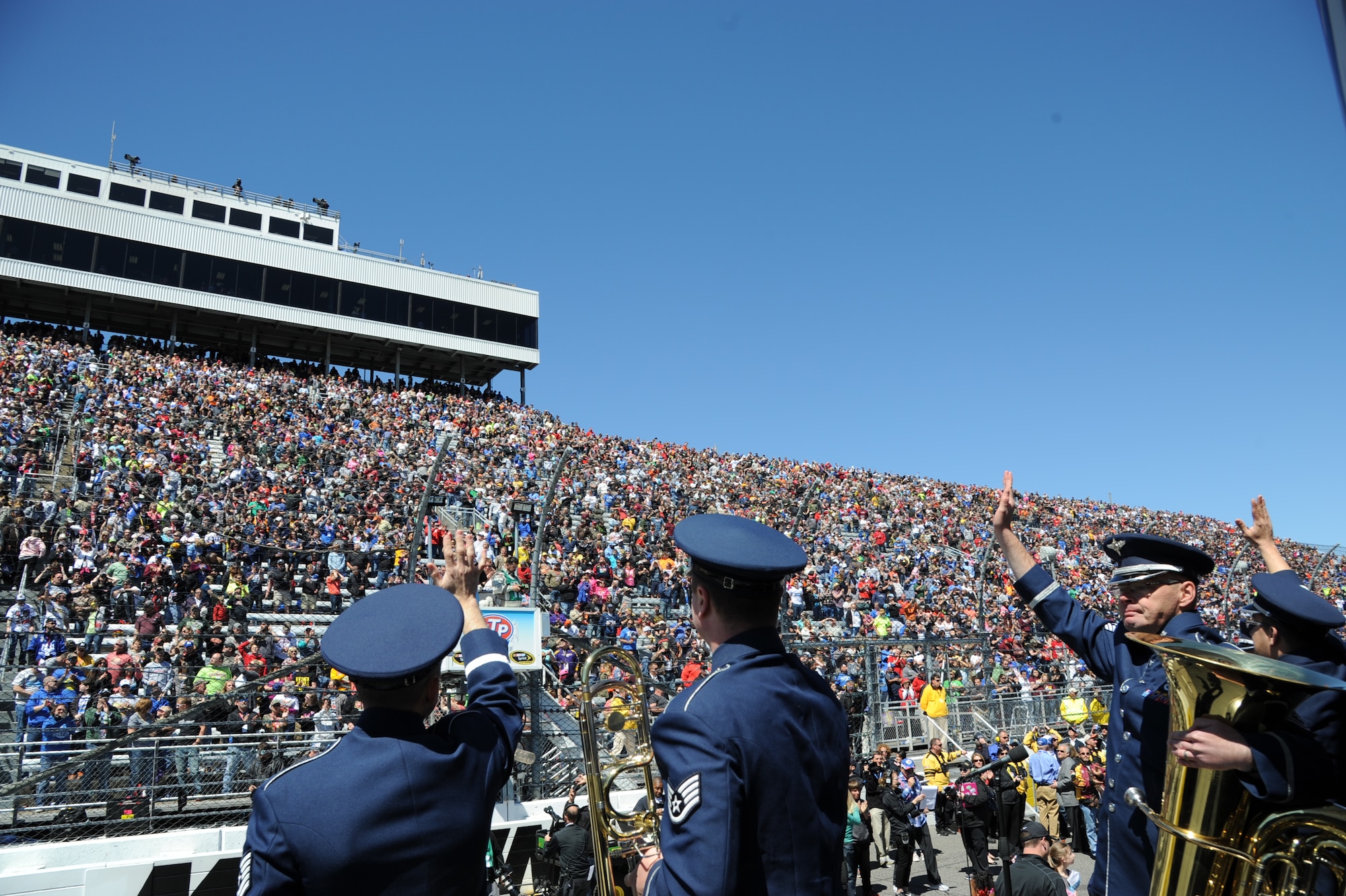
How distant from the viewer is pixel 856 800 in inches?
411

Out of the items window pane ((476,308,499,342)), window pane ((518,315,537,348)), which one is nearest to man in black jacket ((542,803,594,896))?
window pane ((476,308,499,342))

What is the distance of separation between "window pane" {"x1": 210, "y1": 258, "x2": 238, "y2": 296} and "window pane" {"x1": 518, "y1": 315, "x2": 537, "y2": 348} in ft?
37.5

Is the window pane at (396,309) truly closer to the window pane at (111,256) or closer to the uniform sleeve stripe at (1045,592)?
the window pane at (111,256)

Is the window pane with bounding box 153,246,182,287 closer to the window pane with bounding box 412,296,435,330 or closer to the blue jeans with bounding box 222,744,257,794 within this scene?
the window pane with bounding box 412,296,435,330

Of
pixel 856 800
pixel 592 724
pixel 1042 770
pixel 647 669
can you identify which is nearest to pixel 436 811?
pixel 592 724

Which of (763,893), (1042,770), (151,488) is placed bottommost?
(1042,770)

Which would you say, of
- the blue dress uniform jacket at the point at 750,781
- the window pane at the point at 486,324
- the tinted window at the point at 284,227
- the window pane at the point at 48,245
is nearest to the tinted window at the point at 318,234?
the tinted window at the point at 284,227

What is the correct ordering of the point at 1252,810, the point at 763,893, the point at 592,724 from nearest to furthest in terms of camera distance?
the point at 763,893, the point at 1252,810, the point at 592,724

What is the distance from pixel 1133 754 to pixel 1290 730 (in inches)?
35.5

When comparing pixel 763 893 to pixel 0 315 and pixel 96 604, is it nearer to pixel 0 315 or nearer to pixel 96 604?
pixel 96 604

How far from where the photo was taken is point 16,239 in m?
33.8

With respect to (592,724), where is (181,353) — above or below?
above

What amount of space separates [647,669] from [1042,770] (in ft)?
18.2

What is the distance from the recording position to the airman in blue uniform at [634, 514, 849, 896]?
2055mm
